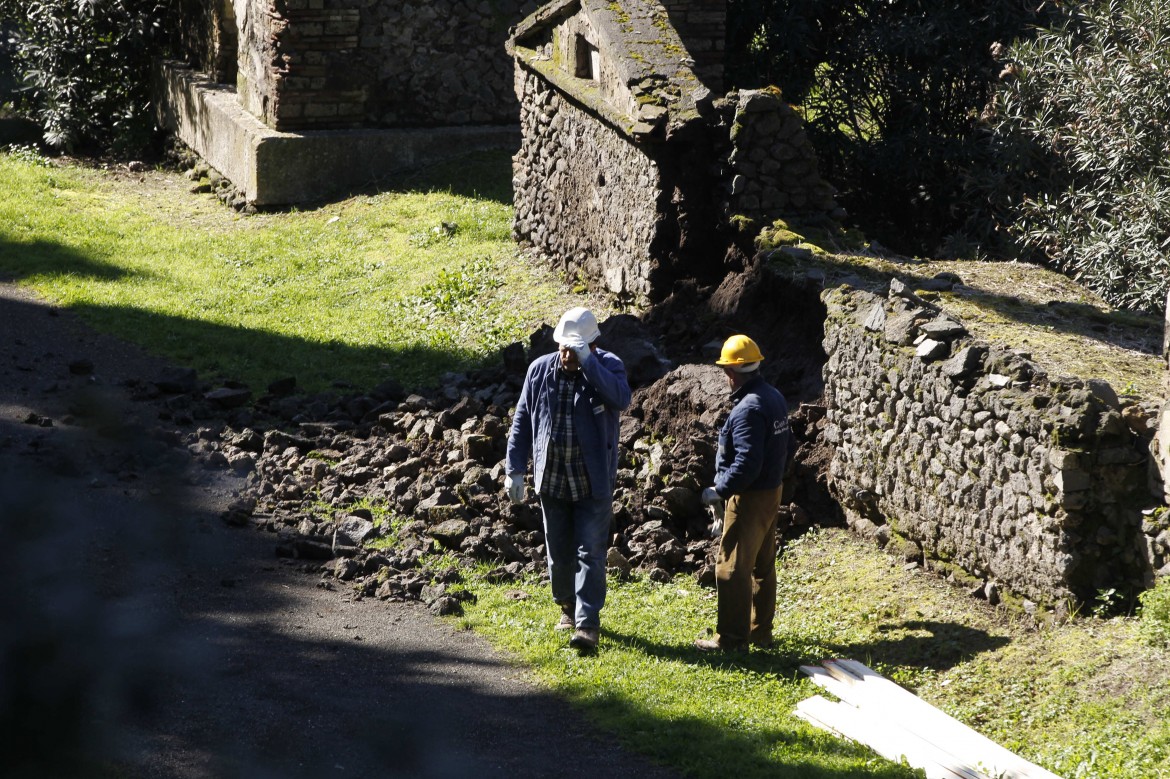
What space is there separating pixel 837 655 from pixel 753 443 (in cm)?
125

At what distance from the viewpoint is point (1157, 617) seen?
6344 mm

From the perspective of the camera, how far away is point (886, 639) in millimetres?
7355

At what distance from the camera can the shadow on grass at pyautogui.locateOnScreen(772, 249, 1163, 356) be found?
9.60m

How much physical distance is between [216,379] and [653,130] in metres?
4.39

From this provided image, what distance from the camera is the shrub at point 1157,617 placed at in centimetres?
629

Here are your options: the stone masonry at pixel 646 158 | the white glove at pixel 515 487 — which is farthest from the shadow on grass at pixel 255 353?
the white glove at pixel 515 487

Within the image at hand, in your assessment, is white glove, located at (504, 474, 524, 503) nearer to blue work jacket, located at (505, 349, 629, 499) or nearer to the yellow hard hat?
blue work jacket, located at (505, 349, 629, 499)

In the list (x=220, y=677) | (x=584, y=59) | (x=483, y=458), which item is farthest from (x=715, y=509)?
(x=584, y=59)

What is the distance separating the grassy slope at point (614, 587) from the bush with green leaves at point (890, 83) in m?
3.89

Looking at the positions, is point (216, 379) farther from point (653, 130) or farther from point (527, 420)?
point (527, 420)

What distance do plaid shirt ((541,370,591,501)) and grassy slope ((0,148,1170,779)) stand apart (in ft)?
2.75

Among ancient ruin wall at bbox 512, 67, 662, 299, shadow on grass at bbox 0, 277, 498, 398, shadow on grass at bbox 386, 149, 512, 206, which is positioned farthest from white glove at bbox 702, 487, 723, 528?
shadow on grass at bbox 386, 149, 512, 206

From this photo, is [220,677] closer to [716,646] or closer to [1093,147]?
[716,646]

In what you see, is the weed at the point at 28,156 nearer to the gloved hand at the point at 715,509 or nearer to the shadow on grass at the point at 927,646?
the gloved hand at the point at 715,509
